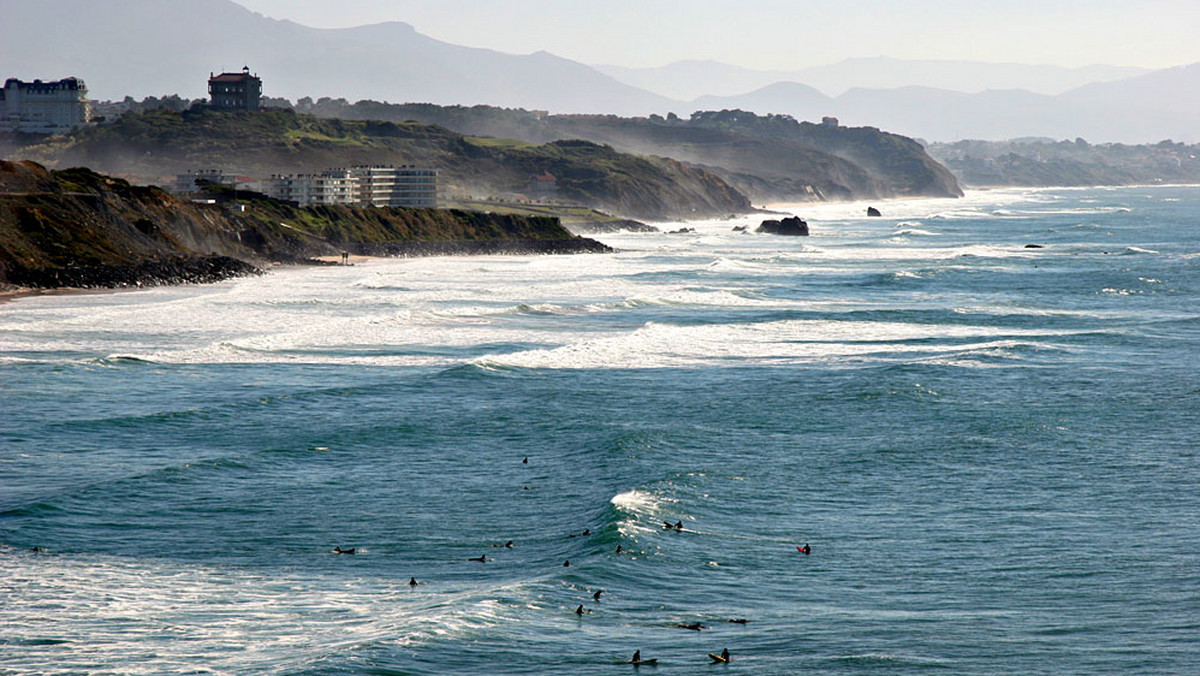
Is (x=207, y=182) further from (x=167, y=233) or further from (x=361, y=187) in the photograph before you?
(x=167, y=233)

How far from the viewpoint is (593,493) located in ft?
104

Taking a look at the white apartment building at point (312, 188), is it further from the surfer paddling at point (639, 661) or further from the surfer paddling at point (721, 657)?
the surfer paddling at point (721, 657)

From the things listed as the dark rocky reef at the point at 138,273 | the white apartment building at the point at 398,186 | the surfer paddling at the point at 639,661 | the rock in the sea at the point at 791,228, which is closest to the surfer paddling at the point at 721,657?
the surfer paddling at the point at 639,661

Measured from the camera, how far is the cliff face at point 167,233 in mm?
81438

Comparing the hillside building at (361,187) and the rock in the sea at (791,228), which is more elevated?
the hillside building at (361,187)

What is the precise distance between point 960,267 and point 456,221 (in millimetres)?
57669

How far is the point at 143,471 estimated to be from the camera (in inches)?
1309

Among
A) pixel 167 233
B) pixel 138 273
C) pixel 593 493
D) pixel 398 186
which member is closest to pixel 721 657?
pixel 593 493

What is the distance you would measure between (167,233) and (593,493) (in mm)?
73894

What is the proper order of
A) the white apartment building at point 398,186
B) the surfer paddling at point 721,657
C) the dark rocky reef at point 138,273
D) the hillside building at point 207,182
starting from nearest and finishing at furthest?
the surfer paddling at point 721,657 < the dark rocky reef at point 138,273 < the hillside building at point 207,182 < the white apartment building at point 398,186

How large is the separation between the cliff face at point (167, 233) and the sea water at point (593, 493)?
14798 millimetres

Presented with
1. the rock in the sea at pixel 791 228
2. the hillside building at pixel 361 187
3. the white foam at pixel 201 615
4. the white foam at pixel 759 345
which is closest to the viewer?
the white foam at pixel 201 615

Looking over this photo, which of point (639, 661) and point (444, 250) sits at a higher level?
point (444, 250)

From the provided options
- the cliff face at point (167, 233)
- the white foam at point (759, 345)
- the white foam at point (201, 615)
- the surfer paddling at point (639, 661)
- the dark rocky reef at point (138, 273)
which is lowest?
the white foam at point (201, 615)
